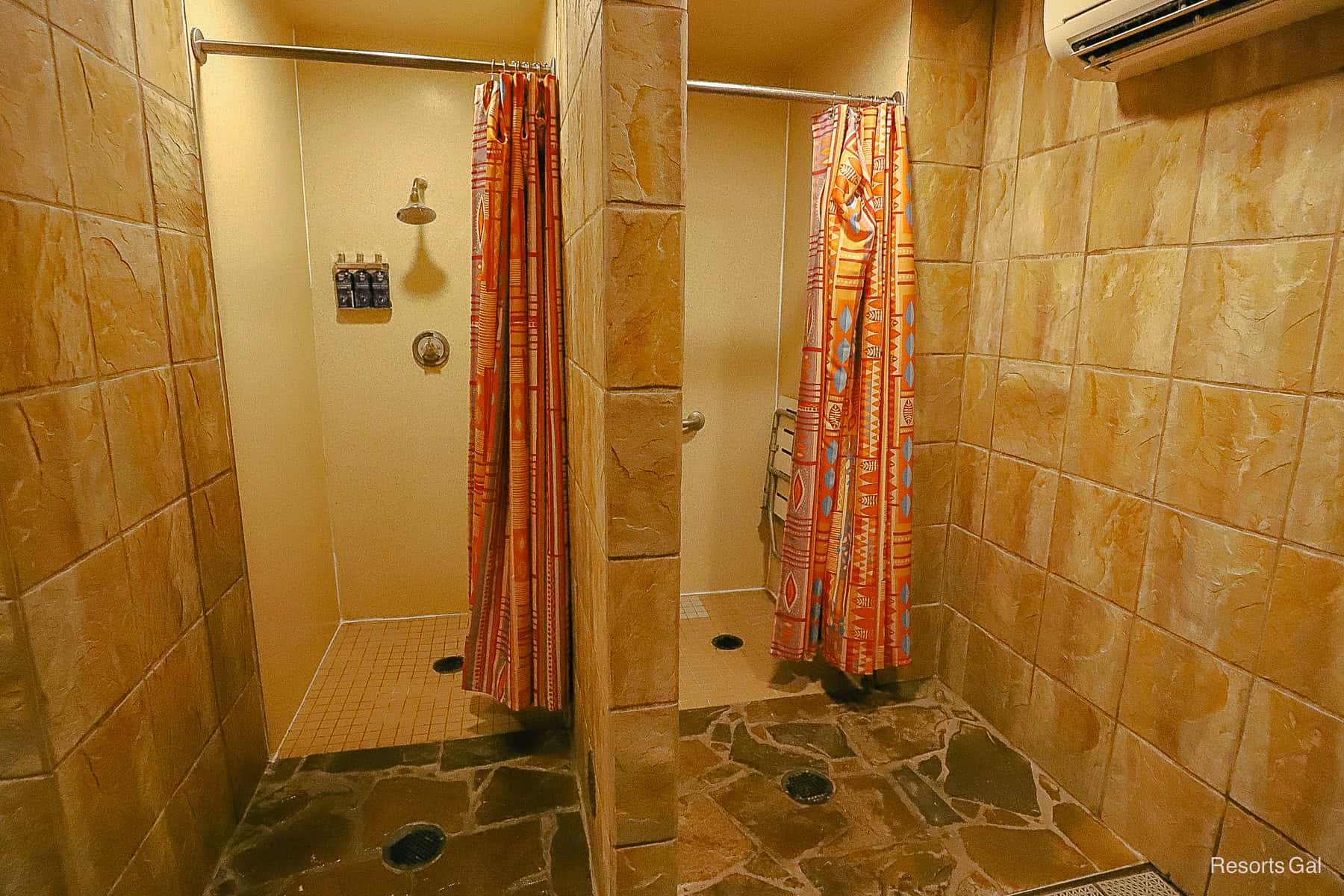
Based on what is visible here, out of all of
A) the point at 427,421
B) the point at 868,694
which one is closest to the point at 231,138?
the point at 427,421

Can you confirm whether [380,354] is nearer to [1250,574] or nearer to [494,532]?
[494,532]

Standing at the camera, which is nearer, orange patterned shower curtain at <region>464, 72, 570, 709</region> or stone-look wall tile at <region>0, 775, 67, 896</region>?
stone-look wall tile at <region>0, 775, 67, 896</region>

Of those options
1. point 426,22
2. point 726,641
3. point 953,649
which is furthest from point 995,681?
point 426,22

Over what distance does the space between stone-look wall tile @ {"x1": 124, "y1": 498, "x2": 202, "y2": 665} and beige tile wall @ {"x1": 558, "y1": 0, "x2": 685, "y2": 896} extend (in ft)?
2.81

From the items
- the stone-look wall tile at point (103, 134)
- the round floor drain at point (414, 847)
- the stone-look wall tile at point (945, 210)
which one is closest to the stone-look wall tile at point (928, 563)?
the stone-look wall tile at point (945, 210)

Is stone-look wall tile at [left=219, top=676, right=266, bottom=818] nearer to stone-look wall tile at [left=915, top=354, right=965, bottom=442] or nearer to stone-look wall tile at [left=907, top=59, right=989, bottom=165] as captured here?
stone-look wall tile at [left=915, top=354, right=965, bottom=442]

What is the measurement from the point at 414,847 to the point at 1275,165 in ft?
7.72

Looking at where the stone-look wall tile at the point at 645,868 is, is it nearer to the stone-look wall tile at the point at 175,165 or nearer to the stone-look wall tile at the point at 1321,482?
the stone-look wall tile at the point at 1321,482

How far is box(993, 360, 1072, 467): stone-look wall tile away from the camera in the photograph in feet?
5.69

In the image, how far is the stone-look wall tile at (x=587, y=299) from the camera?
984mm

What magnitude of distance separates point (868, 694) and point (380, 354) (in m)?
2.18

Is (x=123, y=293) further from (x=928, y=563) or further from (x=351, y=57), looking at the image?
(x=928, y=563)

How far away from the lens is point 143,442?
50.4 inches

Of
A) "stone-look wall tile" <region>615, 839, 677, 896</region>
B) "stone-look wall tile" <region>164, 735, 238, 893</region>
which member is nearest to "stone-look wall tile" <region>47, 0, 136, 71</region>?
"stone-look wall tile" <region>164, 735, 238, 893</region>
